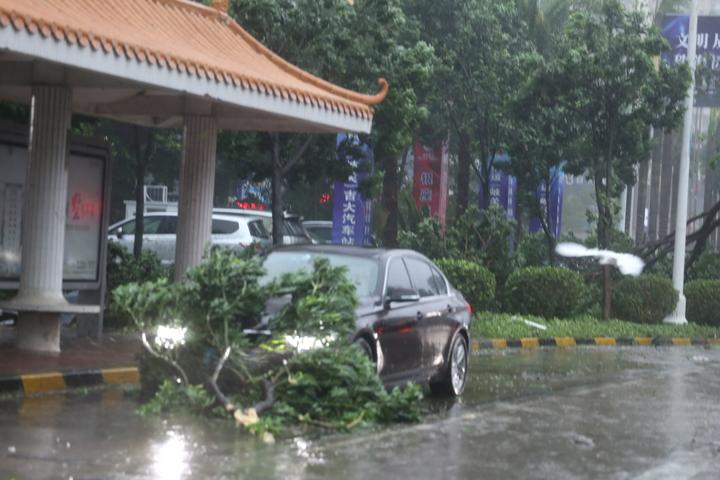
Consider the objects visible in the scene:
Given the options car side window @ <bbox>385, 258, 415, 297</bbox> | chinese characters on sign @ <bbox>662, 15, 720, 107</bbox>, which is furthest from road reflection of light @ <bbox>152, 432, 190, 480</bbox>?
chinese characters on sign @ <bbox>662, 15, 720, 107</bbox>

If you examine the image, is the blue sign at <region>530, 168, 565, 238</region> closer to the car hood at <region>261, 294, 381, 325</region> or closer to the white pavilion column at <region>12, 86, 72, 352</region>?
the white pavilion column at <region>12, 86, 72, 352</region>

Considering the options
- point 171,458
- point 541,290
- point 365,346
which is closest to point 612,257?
point 541,290

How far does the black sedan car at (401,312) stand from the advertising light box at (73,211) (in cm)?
455

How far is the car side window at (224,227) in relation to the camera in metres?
30.7

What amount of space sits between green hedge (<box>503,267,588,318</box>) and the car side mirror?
15.6 metres

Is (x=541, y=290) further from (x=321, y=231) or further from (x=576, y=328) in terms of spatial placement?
(x=321, y=231)

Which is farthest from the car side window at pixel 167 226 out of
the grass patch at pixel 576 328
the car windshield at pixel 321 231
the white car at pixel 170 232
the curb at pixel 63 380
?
the curb at pixel 63 380

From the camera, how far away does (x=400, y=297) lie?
43.5 feet

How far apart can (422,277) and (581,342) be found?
39.7ft

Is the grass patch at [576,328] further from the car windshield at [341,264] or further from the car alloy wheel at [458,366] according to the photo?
the car windshield at [341,264]

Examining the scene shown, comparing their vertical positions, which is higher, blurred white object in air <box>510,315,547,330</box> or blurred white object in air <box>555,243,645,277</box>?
blurred white object in air <box>555,243,645,277</box>

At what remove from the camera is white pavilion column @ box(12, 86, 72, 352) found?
15.1 meters

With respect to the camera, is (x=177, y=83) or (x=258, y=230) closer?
(x=177, y=83)

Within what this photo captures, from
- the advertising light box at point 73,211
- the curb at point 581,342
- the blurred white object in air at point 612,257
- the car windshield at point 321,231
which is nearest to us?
the advertising light box at point 73,211
